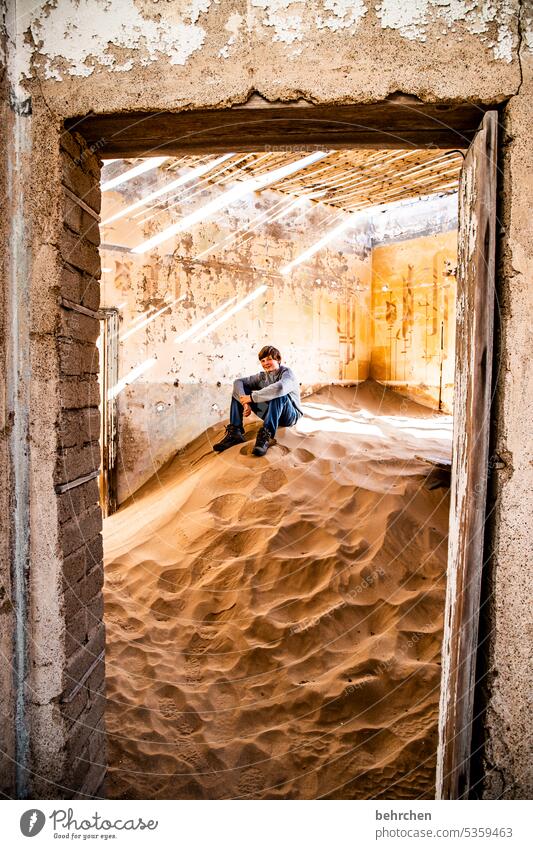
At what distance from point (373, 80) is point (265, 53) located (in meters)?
0.35

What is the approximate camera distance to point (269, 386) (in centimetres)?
505

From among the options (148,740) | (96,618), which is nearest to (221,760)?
(148,740)

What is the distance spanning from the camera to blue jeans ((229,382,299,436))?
5062mm

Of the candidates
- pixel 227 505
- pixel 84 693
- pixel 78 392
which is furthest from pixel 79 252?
pixel 227 505

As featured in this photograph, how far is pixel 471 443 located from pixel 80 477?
1425 millimetres

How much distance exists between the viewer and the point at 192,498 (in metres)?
4.74

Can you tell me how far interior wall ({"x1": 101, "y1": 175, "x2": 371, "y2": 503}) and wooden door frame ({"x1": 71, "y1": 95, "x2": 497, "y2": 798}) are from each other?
14.1ft

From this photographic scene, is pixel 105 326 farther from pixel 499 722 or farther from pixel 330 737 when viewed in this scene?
pixel 499 722

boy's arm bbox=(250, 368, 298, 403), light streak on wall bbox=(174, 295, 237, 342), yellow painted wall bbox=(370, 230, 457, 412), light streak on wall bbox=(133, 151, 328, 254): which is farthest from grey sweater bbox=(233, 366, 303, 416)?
yellow painted wall bbox=(370, 230, 457, 412)

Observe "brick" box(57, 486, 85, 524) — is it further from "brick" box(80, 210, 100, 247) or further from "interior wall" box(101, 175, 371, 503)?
"interior wall" box(101, 175, 371, 503)

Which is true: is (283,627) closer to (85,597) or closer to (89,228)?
(85,597)

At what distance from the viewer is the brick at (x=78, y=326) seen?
67.7 inches

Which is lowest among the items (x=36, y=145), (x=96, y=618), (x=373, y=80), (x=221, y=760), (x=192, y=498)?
(x=221, y=760)
